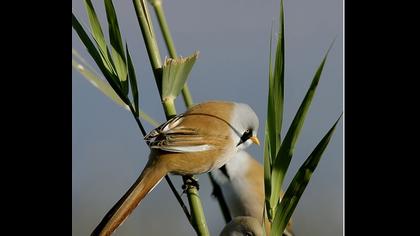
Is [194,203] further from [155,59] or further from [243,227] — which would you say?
[155,59]

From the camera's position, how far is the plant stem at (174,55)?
4.66 feet

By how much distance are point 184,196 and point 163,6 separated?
0.38 meters

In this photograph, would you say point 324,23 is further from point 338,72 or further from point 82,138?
point 82,138

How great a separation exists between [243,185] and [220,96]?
0.18 metres

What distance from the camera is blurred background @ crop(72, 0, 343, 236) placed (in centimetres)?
140

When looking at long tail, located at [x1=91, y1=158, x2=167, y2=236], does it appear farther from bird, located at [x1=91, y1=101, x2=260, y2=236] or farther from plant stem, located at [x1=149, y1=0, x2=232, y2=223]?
plant stem, located at [x1=149, y1=0, x2=232, y2=223]

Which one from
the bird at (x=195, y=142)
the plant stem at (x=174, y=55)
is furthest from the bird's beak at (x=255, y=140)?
the plant stem at (x=174, y=55)

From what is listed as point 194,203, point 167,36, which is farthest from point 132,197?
point 167,36

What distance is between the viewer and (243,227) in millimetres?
1396

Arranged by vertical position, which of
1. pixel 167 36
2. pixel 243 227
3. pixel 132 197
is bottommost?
pixel 243 227

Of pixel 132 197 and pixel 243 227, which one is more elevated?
pixel 132 197

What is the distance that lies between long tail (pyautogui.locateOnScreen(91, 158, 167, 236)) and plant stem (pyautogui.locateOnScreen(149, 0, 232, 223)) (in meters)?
0.11

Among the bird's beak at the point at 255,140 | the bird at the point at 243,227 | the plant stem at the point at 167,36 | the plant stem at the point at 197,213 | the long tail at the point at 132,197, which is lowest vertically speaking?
the bird at the point at 243,227

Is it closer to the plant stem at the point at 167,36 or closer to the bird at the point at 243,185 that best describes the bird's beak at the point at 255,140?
the bird at the point at 243,185
